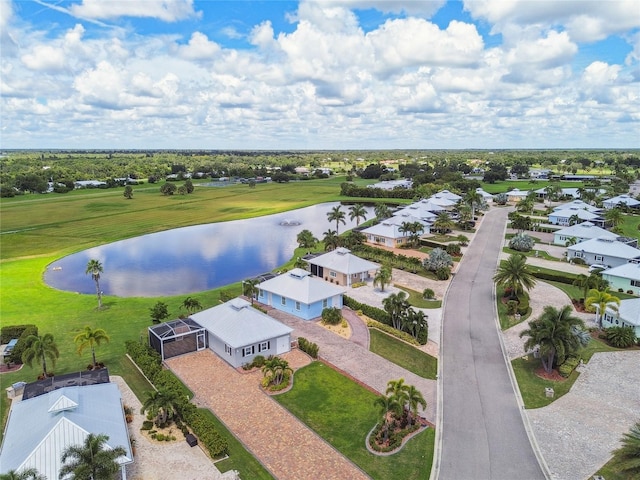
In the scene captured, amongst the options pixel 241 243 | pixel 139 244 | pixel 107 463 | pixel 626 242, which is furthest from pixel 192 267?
pixel 626 242

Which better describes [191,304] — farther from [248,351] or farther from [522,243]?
[522,243]

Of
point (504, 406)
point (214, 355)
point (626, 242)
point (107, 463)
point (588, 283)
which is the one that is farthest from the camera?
point (626, 242)

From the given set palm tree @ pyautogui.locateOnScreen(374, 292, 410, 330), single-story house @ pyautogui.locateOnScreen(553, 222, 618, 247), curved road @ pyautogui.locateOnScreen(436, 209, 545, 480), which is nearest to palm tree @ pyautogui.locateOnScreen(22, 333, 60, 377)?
curved road @ pyautogui.locateOnScreen(436, 209, 545, 480)

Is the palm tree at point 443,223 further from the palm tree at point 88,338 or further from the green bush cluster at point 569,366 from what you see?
the palm tree at point 88,338

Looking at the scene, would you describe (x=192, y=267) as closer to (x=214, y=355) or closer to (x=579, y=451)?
(x=214, y=355)

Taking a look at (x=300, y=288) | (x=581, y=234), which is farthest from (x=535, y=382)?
(x=581, y=234)

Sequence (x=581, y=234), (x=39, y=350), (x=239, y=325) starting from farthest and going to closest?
(x=581, y=234) → (x=239, y=325) → (x=39, y=350)

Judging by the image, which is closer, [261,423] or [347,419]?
[261,423]

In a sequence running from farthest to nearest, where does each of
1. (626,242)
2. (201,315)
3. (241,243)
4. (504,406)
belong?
(241,243), (626,242), (201,315), (504,406)
